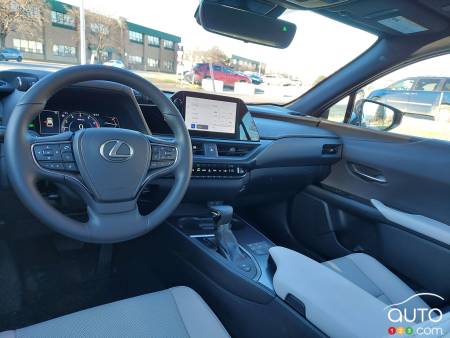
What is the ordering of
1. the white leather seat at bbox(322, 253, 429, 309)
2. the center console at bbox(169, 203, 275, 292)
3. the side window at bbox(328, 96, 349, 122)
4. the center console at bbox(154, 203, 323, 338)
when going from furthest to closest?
the side window at bbox(328, 96, 349, 122) < the center console at bbox(169, 203, 275, 292) < the white leather seat at bbox(322, 253, 429, 309) < the center console at bbox(154, 203, 323, 338)

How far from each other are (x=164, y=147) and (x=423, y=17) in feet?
4.55

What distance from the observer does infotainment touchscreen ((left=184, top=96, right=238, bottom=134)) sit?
1.82 meters

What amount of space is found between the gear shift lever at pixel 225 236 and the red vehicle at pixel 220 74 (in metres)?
0.76

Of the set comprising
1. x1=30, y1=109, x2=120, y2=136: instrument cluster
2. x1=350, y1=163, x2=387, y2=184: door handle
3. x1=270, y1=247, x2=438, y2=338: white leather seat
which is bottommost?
x1=270, y1=247, x2=438, y2=338: white leather seat

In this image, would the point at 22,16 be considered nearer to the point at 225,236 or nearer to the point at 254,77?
the point at 254,77

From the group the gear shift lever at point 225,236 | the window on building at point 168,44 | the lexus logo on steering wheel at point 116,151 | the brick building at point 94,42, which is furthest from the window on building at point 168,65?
the lexus logo on steering wheel at point 116,151

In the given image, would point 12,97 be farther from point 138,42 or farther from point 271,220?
point 271,220

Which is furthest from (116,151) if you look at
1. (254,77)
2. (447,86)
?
(447,86)

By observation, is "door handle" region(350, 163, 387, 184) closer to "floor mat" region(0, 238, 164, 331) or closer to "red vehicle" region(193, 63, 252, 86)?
A: "red vehicle" region(193, 63, 252, 86)

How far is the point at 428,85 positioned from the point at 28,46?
2206 mm

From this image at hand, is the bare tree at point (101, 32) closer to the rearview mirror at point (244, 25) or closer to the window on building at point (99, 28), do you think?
the window on building at point (99, 28)

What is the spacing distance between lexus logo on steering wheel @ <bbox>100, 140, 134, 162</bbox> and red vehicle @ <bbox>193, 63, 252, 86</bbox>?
98cm

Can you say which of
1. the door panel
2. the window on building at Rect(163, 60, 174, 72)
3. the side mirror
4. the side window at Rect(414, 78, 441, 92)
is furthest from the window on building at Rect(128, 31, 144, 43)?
the side window at Rect(414, 78, 441, 92)

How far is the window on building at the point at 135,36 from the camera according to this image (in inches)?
84.5
